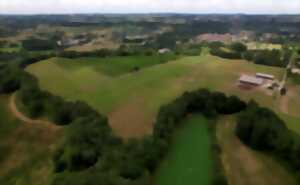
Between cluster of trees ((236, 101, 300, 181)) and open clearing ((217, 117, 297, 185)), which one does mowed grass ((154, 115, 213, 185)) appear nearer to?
open clearing ((217, 117, 297, 185))

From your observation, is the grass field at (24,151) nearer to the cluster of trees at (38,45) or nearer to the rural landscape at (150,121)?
the rural landscape at (150,121)

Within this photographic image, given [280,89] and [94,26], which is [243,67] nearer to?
[280,89]

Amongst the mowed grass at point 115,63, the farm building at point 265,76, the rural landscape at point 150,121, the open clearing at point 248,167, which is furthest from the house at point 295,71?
the open clearing at point 248,167

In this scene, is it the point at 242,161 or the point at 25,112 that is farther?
the point at 25,112

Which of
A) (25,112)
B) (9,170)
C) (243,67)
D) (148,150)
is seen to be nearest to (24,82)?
(25,112)

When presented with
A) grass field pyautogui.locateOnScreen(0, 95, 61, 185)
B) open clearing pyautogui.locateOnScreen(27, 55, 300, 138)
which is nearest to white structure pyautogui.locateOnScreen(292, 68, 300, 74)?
open clearing pyautogui.locateOnScreen(27, 55, 300, 138)

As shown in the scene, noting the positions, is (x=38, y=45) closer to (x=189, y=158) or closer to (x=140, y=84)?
(x=140, y=84)
